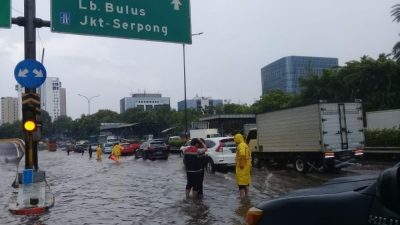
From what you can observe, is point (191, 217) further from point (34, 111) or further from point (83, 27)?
point (83, 27)

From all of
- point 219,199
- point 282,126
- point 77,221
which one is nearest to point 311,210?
point 77,221

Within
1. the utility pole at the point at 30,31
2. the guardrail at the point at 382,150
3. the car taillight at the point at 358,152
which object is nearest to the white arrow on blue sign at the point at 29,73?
the utility pole at the point at 30,31

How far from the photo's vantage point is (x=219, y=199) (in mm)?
12586

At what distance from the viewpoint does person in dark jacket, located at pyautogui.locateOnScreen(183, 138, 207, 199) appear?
39.4ft

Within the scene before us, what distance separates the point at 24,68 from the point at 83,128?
10975 cm

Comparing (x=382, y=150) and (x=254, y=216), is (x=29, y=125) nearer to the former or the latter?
(x=254, y=216)

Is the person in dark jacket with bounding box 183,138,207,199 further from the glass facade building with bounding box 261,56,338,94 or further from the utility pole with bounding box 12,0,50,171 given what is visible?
the glass facade building with bounding box 261,56,338,94

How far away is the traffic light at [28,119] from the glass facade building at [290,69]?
68.4 metres

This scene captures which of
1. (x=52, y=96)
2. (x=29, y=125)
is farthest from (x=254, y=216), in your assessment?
(x=52, y=96)

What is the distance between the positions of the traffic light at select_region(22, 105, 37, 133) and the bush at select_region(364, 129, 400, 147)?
18.0 meters

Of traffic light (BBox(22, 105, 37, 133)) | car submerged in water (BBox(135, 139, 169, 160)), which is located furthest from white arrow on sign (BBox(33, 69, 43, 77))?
car submerged in water (BBox(135, 139, 169, 160))

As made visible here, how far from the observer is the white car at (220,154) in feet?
68.2

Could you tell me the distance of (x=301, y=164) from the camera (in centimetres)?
1955

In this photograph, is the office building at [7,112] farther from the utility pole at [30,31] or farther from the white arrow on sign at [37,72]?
the white arrow on sign at [37,72]
